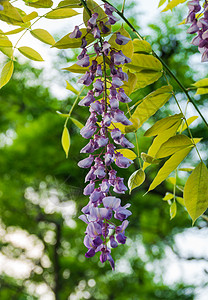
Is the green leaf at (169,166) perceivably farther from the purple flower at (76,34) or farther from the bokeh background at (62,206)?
the bokeh background at (62,206)

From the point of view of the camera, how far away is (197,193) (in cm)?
24

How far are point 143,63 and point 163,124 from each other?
0.05m

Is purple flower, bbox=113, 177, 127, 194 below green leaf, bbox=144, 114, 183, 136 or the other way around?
below

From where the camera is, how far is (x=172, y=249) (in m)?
3.20

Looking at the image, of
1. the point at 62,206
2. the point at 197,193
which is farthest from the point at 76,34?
the point at 62,206

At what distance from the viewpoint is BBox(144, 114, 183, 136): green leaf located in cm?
26

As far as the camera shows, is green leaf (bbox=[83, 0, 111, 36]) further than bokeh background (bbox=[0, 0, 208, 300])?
No

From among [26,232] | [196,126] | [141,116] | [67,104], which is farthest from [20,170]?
[141,116]

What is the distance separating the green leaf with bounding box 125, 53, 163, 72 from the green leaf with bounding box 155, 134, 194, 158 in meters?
0.06

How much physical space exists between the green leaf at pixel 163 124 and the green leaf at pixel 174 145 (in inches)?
0.8

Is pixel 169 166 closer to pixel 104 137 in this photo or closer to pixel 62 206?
pixel 104 137

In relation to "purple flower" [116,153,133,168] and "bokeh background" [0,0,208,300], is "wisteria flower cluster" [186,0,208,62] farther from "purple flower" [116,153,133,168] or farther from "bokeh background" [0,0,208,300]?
"bokeh background" [0,0,208,300]

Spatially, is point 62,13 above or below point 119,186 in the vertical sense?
above

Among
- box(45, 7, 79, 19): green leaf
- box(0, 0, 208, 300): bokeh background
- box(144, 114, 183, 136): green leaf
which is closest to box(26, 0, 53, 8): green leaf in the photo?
box(45, 7, 79, 19): green leaf
